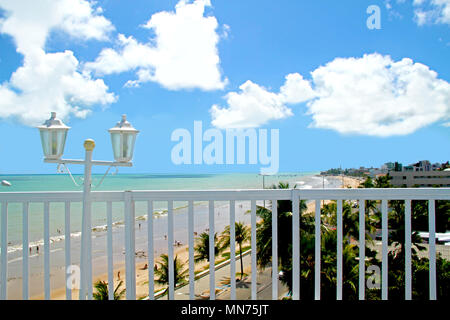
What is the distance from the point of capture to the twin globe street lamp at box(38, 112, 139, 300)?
1.76m

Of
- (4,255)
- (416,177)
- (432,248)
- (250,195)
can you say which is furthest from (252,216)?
(416,177)

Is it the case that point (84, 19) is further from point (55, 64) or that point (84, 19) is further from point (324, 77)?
point (324, 77)

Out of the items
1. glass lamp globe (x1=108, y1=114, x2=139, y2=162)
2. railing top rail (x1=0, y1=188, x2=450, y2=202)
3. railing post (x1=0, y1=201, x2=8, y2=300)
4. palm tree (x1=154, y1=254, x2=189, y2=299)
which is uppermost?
glass lamp globe (x1=108, y1=114, x2=139, y2=162)

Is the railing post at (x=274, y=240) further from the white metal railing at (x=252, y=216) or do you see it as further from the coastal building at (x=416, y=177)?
the coastal building at (x=416, y=177)

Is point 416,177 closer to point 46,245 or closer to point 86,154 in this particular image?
point 86,154

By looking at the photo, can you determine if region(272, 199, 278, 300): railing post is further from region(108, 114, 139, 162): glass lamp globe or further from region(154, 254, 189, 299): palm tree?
region(154, 254, 189, 299): palm tree

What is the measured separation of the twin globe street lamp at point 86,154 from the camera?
1765 millimetres

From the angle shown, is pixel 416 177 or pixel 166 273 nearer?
pixel 166 273

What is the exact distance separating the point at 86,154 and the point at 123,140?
233mm

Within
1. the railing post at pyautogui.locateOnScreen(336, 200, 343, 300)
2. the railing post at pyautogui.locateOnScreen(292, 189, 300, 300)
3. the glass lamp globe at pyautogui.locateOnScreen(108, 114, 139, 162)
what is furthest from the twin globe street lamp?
the railing post at pyautogui.locateOnScreen(336, 200, 343, 300)

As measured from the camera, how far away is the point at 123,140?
6.21ft

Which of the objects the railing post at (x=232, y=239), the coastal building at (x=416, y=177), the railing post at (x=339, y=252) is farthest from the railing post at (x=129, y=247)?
the coastal building at (x=416, y=177)

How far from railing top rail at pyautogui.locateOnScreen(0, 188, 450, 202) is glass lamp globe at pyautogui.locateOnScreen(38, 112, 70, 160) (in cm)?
24
